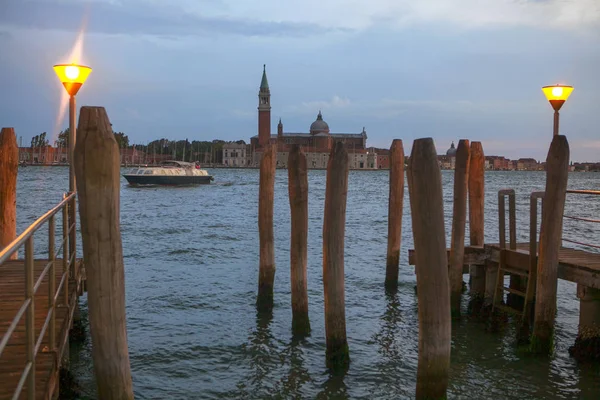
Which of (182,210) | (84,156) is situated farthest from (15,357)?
(182,210)

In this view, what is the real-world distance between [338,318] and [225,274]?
7.87 m

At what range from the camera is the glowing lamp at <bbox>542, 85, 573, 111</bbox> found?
9.24 m

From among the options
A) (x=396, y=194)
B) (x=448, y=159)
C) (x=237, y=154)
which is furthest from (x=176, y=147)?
(x=396, y=194)

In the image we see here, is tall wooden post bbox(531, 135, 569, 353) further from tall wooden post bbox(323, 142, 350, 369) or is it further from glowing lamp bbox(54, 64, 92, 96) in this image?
glowing lamp bbox(54, 64, 92, 96)

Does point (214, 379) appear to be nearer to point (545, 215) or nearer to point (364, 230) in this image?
point (545, 215)

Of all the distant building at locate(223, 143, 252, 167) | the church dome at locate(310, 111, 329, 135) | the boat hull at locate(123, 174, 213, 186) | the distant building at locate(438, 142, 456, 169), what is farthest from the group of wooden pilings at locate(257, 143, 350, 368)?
the distant building at locate(438, 142, 456, 169)

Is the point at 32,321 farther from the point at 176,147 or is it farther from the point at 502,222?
the point at 176,147

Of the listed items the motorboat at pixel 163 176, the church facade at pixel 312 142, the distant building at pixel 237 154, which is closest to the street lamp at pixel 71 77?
the motorboat at pixel 163 176

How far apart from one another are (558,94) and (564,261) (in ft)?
8.66

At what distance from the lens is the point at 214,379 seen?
7500mm

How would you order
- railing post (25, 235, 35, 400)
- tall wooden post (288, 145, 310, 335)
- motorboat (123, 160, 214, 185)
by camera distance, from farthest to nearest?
motorboat (123, 160, 214, 185) < tall wooden post (288, 145, 310, 335) < railing post (25, 235, 35, 400)

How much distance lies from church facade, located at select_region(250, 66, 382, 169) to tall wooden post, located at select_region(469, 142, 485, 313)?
403ft

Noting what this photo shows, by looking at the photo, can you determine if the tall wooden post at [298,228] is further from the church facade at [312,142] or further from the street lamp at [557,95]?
the church facade at [312,142]

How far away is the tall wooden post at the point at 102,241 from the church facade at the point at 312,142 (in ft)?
423
